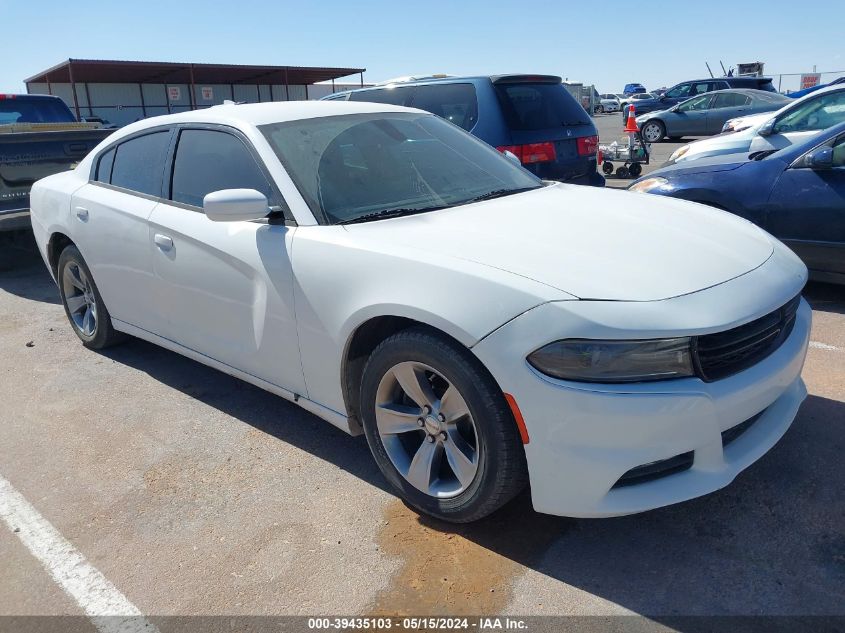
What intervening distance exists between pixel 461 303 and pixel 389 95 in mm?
5835

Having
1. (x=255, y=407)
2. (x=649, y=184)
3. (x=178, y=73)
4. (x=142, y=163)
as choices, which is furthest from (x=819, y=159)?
(x=178, y=73)

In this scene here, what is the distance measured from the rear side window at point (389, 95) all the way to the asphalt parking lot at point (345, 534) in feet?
14.9

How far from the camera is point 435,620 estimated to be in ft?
7.73

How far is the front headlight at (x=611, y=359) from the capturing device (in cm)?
229

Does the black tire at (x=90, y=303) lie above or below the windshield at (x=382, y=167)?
below

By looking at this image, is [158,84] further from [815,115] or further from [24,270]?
[815,115]

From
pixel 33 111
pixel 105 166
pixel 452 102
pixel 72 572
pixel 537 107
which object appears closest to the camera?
pixel 72 572

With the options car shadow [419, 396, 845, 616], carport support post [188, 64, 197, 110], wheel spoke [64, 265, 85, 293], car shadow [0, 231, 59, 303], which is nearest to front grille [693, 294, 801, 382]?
car shadow [419, 396, 845, 616]

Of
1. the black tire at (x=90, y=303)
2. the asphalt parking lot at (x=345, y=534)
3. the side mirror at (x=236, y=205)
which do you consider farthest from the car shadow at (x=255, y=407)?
the side mirror at (x=236, y=205)

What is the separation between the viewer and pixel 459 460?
266cm

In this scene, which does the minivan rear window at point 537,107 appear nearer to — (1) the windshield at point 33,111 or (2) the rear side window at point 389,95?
(2) the rear side window at point 389,95

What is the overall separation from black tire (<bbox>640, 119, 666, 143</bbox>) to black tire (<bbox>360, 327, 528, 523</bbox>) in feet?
64.1

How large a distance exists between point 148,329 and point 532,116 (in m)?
4.12

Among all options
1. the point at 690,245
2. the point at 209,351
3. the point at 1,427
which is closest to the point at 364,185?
the point at 209,351
